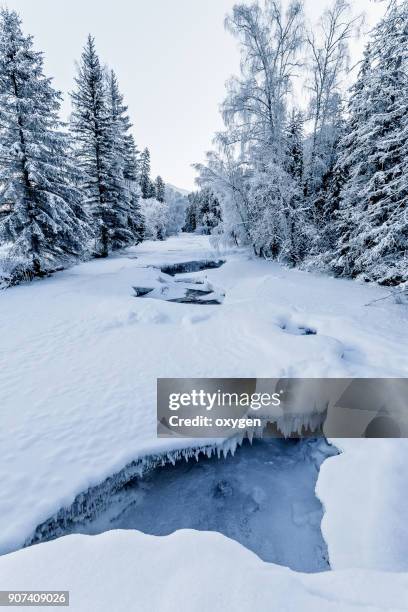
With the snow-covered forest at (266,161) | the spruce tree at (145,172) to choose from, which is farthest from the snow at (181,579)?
the spruce tree at (145,172)

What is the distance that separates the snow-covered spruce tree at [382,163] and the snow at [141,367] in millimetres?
1302

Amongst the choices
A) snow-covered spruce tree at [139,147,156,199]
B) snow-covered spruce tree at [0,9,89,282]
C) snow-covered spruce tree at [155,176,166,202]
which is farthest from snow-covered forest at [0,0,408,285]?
snow-covered spruce tree at [155,176,166,202]

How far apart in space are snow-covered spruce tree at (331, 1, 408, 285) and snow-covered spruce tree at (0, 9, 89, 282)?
35.1 ft

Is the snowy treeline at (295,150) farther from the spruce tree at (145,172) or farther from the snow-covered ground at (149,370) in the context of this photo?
the spruce tree at (145,172)

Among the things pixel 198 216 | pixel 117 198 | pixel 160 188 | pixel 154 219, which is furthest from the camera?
pixel 198 216

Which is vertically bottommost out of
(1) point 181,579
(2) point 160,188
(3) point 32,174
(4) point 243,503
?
(4) point 243,503

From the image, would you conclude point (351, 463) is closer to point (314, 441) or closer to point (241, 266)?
point (314, 441)

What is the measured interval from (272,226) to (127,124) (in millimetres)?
20246

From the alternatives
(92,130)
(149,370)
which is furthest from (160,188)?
(149,370)

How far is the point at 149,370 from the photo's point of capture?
4.84 metres

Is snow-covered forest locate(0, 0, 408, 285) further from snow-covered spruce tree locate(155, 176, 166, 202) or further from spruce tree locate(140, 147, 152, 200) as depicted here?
snow-covered spruce tree locate(155, 176, 166, 202)

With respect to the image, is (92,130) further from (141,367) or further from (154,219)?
(154,219)

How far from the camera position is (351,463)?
311 centimetres

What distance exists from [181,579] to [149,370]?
130 inches
